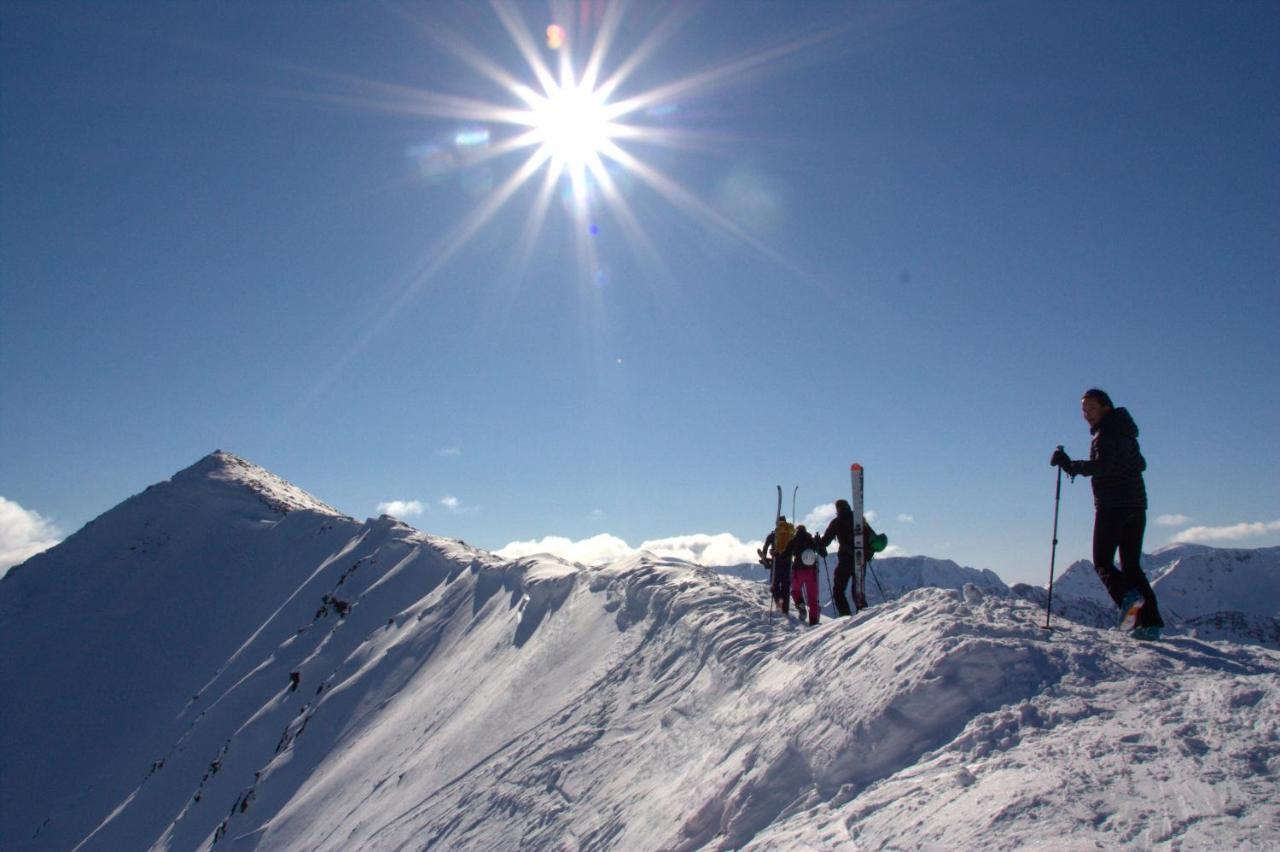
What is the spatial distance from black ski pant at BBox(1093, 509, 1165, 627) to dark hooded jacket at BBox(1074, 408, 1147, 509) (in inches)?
4.1

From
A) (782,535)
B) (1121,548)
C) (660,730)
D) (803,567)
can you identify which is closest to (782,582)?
(803,567)

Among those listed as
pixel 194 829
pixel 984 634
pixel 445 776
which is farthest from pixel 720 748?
pixel 194 829

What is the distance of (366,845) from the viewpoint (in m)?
12.0

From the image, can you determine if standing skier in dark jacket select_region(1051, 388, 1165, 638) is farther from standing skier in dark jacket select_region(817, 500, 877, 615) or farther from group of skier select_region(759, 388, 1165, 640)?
standing skier in dark jacket select_region(817, 500, 877, 615)

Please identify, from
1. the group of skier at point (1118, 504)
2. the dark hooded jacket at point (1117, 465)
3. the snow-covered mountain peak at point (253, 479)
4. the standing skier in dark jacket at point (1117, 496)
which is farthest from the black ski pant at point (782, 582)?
the snow-covered mountain peak at point (253, 479)

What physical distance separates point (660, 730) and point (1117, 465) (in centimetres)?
626

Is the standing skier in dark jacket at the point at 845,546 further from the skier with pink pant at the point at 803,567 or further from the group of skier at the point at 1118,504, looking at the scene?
the group of skier at the point at 1118,504

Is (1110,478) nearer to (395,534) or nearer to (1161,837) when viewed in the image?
(1161,837)

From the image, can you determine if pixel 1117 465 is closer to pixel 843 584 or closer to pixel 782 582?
pixel 843 584

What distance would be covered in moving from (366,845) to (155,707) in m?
35.1

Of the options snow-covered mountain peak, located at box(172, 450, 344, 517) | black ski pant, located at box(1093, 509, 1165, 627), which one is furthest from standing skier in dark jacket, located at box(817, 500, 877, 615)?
snow-covered mountain peak, located at box(172, 450, 344, 517)

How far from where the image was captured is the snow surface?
432 centimetres

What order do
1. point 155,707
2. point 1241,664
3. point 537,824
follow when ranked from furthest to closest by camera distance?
point 155,707 < point 537,824 < point 1241,664

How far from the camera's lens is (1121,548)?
7.13 meters
